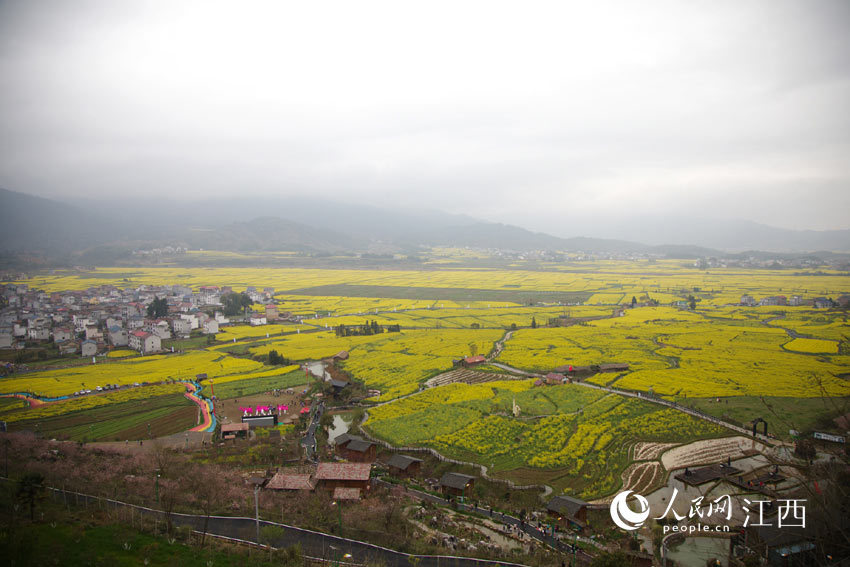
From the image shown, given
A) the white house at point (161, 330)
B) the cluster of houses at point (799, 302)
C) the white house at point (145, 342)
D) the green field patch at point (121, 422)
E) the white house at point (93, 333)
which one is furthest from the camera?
the cluster of houses at point (799, 302)

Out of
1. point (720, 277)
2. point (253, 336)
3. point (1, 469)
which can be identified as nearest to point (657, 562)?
point (1, 469)

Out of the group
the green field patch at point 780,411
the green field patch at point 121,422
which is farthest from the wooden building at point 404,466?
the green field patch at point 780,411

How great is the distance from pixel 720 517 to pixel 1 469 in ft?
88.3

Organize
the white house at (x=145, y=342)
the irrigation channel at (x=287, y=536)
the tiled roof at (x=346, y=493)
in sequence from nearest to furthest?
the irrigation channel at (x=287, y=536)
the tiled roof at (x=346, y=493)
the white house at (x=145, y=342)

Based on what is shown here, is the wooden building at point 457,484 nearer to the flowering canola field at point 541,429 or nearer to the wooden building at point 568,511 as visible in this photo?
the flowering canola field at point 541,429

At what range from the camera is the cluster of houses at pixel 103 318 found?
1877 inches

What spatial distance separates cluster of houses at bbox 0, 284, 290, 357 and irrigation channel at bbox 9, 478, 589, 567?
34.8 m

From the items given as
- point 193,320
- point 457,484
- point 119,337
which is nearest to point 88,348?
point 119,337

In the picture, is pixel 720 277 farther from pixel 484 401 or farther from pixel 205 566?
pixel 205 566

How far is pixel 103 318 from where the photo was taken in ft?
190

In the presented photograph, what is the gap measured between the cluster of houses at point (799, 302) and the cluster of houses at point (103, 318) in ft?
218

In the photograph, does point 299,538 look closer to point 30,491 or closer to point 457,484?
point 457,484

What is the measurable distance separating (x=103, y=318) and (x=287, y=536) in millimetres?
55278

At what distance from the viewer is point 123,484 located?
1811cm
